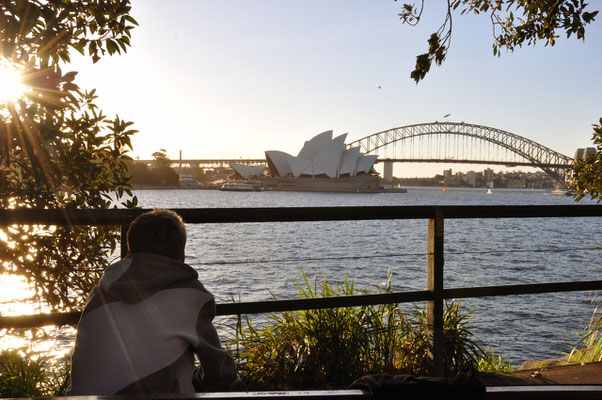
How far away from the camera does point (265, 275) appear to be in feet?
63.5

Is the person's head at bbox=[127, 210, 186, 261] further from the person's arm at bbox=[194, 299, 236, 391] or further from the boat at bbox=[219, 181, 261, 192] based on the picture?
the boat at bbox=[219, 181, 261, 192]

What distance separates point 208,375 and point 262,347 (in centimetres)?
201

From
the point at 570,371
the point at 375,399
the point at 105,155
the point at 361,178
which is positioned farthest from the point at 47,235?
the point at 361,178

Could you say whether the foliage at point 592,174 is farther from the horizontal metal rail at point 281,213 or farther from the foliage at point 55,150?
the foliage at point 55,150

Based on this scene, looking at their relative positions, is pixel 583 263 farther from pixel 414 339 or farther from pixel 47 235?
pixel 47 235

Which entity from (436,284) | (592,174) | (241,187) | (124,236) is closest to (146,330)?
(124,236)

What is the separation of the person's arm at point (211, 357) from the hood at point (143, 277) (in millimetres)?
111

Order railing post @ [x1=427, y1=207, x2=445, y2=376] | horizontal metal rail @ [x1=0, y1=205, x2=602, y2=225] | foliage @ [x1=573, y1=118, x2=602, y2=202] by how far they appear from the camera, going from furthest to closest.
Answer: foliage @ [x1=573, y1=118, x2=602, y2=202] → railing post @ [x1=427, y1=207, x2=445, y2=376] → horizontal metal rail @ [x1=0, y1=205, x2=602, y2=225]

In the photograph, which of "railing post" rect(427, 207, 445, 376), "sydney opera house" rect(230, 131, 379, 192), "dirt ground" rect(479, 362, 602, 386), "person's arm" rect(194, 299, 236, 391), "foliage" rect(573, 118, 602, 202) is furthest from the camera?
"sydney opera house" rect(230, 131, 379, 192)

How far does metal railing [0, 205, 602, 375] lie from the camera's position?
7.74ft

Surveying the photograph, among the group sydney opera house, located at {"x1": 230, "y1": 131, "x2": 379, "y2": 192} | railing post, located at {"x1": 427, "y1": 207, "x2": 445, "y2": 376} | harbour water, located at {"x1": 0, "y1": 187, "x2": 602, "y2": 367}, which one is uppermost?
sydney opera house, located at {"x1": 230, "y1": 131, "x2": 379, "y2": 192}

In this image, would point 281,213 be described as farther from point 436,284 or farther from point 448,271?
point 448,271

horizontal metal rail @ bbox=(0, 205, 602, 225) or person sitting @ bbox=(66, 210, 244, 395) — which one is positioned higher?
horizontal metal rail @ bbox=(0, 205, 602, 225)

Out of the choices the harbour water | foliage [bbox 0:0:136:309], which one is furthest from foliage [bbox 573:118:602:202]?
foliage [bbox 0:0:136:309]
